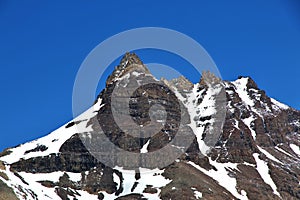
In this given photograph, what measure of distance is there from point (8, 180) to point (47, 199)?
18.8 m

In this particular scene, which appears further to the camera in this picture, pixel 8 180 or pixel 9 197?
pixel 8 180

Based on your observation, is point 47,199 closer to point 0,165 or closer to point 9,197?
point 0,165

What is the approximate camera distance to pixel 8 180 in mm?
175625

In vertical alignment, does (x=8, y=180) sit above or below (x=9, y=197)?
above

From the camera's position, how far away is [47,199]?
189m

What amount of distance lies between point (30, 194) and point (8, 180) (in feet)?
30.5

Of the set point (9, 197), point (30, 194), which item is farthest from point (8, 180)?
point (9, 197)

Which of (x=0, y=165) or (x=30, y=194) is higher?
(x=0, y=165)

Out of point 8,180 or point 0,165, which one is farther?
point 0,165

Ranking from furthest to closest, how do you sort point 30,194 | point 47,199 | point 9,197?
point 47,199
point 30,194
point 9,197

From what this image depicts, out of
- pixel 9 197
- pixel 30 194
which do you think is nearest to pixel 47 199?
pixel 30 194

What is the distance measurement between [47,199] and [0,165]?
20.8m

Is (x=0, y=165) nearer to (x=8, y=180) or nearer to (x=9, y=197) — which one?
(x=8, y=180)

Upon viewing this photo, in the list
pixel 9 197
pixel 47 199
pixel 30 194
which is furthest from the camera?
pixel 47 199
